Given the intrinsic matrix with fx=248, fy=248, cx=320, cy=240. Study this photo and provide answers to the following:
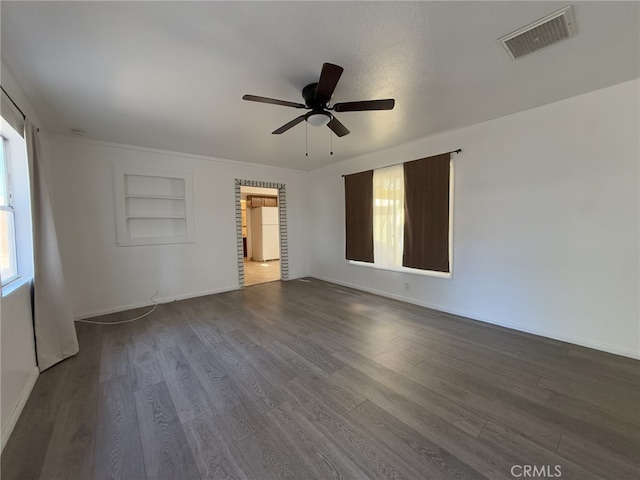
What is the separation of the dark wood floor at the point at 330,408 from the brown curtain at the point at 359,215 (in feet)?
6.04

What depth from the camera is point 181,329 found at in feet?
10.1

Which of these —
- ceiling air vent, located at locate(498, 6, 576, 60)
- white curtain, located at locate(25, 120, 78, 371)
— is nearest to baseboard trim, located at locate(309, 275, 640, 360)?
ceiling air vent, located at locate(498, 6, 576, 60)

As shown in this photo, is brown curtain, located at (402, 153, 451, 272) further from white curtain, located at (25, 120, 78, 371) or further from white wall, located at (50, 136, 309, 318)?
white curtain, located at (25, 120, 78, 371)

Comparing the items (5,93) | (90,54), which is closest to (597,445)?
(90,54)

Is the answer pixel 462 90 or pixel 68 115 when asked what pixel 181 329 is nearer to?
pixel 68 115

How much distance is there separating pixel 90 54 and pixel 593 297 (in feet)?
15.7

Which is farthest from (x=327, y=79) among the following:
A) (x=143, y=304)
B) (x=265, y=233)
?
(x=265, y=233)

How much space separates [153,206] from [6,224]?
2140mm

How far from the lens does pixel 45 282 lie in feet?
7.52

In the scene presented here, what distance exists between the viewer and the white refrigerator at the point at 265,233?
27.6 feet

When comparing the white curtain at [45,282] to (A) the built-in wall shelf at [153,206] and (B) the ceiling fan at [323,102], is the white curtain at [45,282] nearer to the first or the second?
(A) the built-in wall shelf at [153,206]

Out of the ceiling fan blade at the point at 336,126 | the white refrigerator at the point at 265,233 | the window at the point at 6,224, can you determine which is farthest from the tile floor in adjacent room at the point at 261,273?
the ceiling fan blade at the point at 336,126

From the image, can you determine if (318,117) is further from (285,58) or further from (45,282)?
(45,282)

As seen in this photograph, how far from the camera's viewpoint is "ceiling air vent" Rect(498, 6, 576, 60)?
1.52 meters
